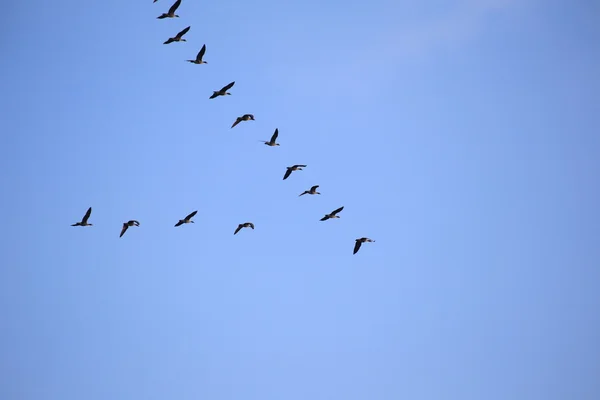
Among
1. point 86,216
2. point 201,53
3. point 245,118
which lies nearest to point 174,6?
point 201,53

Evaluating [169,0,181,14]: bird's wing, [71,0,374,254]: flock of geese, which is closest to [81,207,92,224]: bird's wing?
[71,0,374,254]: flock of geese

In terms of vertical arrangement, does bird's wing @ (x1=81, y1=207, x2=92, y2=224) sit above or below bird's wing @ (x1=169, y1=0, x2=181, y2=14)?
below

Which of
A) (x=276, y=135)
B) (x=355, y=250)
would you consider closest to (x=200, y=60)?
(x=276, y=135)

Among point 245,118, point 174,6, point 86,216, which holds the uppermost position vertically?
point 174,6

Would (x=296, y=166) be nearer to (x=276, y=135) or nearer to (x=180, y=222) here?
(x=276, y=135)

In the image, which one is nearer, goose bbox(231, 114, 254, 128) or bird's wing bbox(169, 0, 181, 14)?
bird's wing bbox(169, 0, 181, 14)

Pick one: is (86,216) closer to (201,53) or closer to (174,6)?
(201,53)

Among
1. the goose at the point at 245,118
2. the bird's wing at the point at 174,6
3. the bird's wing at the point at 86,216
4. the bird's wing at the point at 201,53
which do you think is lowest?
the bird's wing at the point at 86,216

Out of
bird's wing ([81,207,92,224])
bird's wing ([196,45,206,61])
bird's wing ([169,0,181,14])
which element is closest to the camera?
bird's wing ([169,0,181,14])

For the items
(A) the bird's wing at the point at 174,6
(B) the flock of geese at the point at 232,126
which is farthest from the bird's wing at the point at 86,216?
(A) the bird's wing at the point at 174,6

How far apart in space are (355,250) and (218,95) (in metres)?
17.9

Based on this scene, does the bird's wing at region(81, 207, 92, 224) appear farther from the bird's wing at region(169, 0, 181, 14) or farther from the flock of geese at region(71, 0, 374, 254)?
the bird's wing at region(169, 0, 181, 14)

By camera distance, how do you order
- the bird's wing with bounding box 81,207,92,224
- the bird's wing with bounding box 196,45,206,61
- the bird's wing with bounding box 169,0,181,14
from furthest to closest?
the bird's wing with bounding box 81,207,92,224
the bird's wing with bounding box 196,45,206,61
the bird's wing with bounding box 169,0,181,14

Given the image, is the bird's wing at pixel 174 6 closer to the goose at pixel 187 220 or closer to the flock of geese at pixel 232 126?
the flock of geese at pixel 232 126
